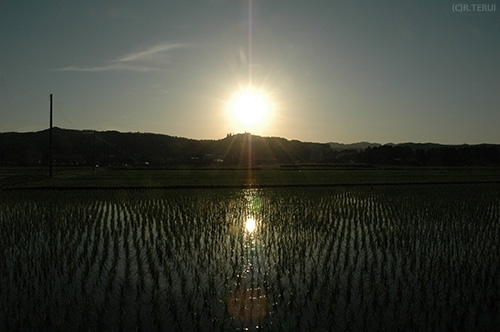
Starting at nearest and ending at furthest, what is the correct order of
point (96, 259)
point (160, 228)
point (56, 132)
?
Answer: 1. point (96, 259)
2. point (160, 228)
3. point (56, 132)

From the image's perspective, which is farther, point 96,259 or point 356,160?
point 356,160

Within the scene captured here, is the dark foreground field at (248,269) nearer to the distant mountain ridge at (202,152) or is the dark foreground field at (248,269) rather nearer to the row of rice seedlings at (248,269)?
the row of rice seedlings at (248,269)

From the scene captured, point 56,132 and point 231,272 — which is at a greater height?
point 56,132

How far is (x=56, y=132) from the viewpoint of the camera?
11175cm

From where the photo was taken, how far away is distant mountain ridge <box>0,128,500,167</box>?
76125 millimetres

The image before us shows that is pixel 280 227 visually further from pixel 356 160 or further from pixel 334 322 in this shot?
pixel 356 160

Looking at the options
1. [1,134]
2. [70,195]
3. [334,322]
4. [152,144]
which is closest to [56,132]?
[1,134]

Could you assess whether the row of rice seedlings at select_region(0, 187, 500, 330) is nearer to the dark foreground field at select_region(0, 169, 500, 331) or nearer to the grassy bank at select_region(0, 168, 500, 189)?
the dark foreground field at select_region(0, 169, 500, 331)

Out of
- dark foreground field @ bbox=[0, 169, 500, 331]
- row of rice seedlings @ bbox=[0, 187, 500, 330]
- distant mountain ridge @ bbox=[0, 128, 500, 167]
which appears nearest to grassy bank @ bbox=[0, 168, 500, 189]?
dark foreground field @ bbox=[0, 169, 500, 331]

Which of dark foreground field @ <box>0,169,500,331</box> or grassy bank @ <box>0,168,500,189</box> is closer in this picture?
dark foreground field @ <box>0,169,500,331</box>

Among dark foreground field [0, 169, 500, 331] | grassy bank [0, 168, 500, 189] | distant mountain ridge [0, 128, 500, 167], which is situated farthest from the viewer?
distant mountain ridge [0, 128, 500, 167]

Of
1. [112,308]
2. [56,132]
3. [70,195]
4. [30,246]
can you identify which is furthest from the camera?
[56,132]

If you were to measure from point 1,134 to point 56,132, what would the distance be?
13.4 meters

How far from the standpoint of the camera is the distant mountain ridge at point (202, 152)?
250ft
